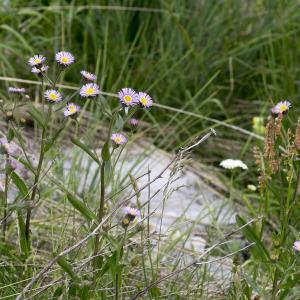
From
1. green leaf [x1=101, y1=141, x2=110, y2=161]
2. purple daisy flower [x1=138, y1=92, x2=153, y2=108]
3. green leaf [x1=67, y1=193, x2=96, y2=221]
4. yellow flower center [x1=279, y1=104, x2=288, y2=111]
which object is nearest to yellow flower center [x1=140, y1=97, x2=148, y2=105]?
purple daisy flower [x1=138, y1=92, x2=153, y2=108]

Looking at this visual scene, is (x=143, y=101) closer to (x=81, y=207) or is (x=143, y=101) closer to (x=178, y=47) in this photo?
(x=81, y=207)

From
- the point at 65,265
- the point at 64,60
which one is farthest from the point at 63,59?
the point at 65,265

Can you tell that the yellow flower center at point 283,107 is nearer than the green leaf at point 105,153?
No

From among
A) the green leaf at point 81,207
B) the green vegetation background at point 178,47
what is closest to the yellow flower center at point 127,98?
the green leaf at point 81,207

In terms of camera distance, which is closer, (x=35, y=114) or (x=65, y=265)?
(x=65, y=265)

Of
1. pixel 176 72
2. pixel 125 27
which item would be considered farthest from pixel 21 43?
pixel 176 72

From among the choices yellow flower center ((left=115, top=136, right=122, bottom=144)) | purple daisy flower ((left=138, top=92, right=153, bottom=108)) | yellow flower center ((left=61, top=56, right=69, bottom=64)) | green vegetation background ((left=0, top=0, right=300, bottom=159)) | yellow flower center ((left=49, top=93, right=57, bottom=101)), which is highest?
green vegetation background ((left=0, top=0, right=300, bottom=159))

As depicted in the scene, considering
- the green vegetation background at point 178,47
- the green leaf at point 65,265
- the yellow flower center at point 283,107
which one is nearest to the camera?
the green leaf at point 65,265

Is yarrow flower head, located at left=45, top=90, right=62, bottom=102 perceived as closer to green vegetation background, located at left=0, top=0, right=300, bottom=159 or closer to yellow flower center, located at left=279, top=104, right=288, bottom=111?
yellow flower center, located at left=279, top=104, right=288, bottom=111

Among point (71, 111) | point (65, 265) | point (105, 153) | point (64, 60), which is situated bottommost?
point (65, 265)

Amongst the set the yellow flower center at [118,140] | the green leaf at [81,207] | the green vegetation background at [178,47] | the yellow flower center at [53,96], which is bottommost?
the green leaf at [81,207]

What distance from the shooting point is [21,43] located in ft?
11.1

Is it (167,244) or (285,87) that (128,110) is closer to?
(167,244)

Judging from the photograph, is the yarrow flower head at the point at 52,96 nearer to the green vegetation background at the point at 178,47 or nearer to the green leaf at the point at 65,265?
the green leaf at the point at 65,265
